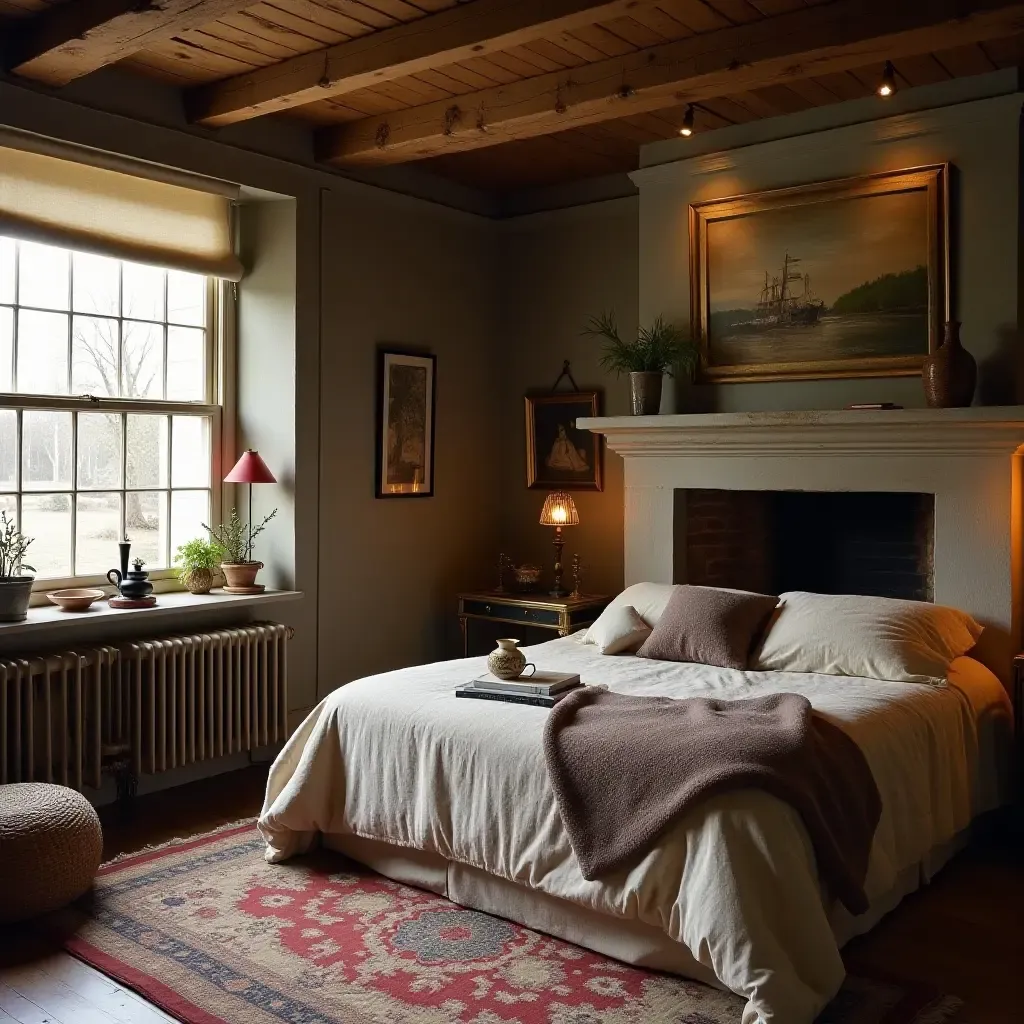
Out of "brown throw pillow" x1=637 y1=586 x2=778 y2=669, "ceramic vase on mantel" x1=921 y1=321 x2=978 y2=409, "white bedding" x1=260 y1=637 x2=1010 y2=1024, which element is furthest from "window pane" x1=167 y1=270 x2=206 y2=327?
"ceramic vase on mantel" x1=921 y1=321 x2=978 y2=409

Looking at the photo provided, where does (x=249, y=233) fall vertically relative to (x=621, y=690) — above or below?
above

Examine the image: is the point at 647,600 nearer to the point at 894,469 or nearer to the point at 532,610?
the point at 532,610

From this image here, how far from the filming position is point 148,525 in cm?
484

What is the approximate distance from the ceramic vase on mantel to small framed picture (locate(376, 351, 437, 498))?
2.56m

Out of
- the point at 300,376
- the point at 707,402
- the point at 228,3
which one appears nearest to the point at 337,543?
the point at 300,376

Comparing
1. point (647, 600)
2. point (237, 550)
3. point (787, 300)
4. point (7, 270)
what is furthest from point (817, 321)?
point (7, 270)

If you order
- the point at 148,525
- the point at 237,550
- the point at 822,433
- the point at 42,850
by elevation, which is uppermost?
the point at 822,433

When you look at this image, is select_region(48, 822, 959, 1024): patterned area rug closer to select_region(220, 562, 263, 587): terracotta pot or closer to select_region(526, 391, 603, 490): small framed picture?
select_region(220, 562, 263, 587): terracotta pot

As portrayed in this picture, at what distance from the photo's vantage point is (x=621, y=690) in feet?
12.3

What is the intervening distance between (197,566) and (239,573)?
7.2 inches

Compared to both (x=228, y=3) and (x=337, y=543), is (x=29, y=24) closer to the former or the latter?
(x=228, y=3)

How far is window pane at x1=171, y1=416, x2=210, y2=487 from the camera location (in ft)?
16.2

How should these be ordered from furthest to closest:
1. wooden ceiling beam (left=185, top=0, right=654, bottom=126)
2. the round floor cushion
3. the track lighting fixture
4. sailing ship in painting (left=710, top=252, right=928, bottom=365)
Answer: sailing ship in painting (left=710, top=252, right=928, bottom=365), the track lighting fixture, wooden ceiling beam (left=185, top=0, right=654, bottom=126), the round floor cushion

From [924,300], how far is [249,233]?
304 cm
